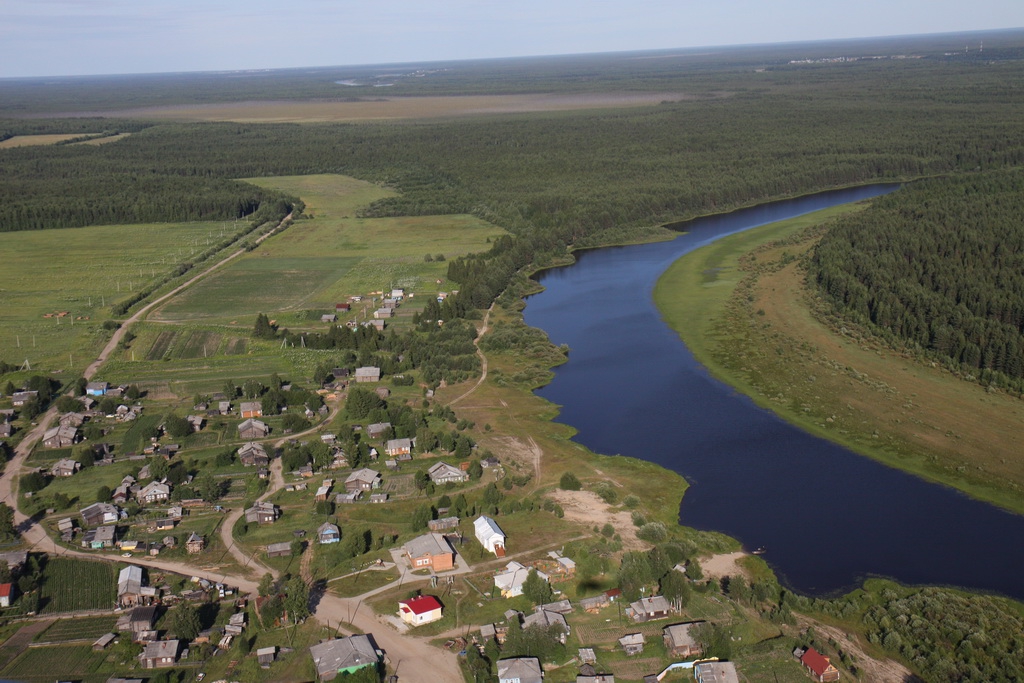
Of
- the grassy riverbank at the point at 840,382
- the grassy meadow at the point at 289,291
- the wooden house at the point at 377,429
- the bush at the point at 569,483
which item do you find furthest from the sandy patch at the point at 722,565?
the grassy meadow at the point at 289,291

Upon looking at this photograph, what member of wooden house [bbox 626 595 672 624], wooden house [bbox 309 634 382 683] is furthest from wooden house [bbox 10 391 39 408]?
wooden house [bbox 626 595 672 624]

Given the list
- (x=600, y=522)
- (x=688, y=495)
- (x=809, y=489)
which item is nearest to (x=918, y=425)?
(x=809, y=489)

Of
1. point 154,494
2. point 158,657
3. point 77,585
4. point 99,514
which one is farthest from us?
point 154,494

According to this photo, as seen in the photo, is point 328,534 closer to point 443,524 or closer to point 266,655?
point 443,524

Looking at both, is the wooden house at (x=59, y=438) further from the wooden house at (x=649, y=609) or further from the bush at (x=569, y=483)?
the wooden house at (x=649, y=609)

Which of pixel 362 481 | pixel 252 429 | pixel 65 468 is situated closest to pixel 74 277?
pixel 252 429

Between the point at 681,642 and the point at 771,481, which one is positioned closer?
the point at 681,642

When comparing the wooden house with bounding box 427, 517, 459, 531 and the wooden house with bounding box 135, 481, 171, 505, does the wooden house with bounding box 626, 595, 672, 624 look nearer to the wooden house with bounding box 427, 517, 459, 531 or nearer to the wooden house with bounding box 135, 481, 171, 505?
the wooden house with bounding box 427, 517, 459, 531
